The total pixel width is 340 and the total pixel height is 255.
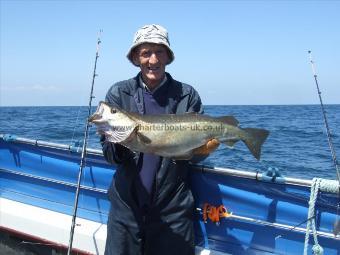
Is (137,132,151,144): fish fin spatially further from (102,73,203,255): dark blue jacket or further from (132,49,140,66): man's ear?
(132,49,140,66): man's ear

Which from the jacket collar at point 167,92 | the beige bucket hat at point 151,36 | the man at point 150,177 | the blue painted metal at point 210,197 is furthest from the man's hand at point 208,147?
the beige bucket hat at point 151,36

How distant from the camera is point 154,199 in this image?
13.6 ft

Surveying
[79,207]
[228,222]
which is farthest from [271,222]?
[79,207]

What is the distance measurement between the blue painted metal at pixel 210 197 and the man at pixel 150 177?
0.58 meters

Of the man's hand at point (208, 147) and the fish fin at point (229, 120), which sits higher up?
the fish fin at point (229, 120)

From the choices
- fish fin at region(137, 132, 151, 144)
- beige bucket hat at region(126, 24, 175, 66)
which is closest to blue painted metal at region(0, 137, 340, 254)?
fish fin at region(137, 132, 151, 144)

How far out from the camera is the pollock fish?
3850mm

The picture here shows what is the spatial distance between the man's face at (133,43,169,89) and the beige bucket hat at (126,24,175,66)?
6 cm

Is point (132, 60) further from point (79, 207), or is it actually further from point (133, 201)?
point (79, 207)

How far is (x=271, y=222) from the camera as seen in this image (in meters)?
4.45

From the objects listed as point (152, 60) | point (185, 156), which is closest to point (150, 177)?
point (185, 156)

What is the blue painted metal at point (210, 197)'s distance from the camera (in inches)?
169

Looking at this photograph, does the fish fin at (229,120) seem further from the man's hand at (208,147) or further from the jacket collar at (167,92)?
the jacket collar at (167,92)

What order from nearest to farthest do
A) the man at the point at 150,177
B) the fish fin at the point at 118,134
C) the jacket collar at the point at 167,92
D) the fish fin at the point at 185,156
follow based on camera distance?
the fish fin at the point at 118,134
the fish fin at the point at 185,156
the man at the point at 150,177
the jacket collar at the point at 167,92
